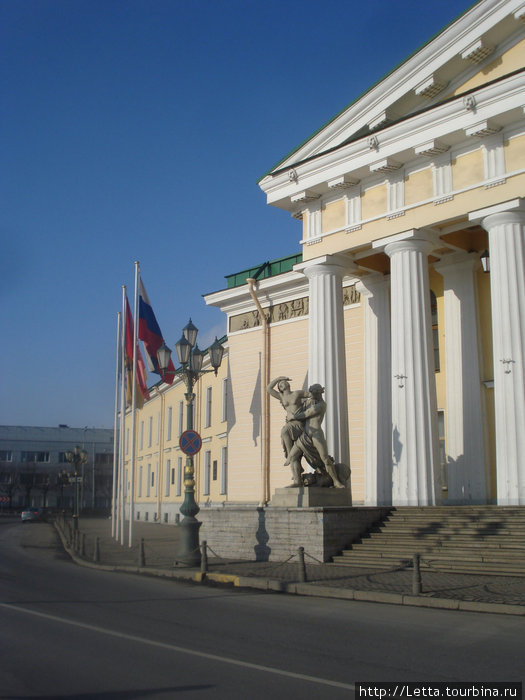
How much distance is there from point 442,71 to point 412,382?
342 inches

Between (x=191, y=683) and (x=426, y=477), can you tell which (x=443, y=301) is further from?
(x=191, y=683)

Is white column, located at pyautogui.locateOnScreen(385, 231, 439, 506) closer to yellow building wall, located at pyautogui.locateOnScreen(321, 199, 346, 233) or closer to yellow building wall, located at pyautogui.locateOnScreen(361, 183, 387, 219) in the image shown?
yellow building wall, located at pyautogui.locateOnScreen(361, 183, 387, 219)

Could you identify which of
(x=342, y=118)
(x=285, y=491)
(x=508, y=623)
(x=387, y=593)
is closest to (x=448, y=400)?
(x=285, y=491)

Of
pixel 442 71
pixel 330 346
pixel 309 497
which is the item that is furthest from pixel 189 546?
pixel 442 71

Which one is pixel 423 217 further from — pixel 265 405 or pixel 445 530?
pixel 265 405

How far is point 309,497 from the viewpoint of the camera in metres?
17.4

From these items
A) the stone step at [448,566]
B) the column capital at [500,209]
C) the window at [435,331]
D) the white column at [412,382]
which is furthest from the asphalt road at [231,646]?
the window at [435,331]

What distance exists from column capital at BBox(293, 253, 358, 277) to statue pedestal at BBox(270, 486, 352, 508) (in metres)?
7.21

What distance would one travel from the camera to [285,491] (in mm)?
17781

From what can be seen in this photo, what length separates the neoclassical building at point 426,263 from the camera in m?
18.0

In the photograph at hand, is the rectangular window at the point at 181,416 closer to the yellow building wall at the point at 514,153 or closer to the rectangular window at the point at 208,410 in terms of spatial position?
the rectangular window at the point at 208,410

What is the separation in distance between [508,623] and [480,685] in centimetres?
374

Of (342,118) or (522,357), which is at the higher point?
(342,118)

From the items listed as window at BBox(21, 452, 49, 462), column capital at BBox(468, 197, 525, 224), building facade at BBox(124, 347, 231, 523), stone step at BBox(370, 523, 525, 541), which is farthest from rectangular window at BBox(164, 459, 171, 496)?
window at BBox(21, 452, 49, 462)
